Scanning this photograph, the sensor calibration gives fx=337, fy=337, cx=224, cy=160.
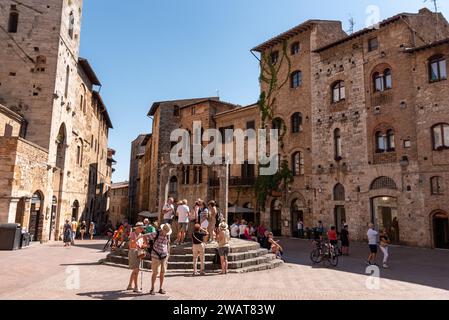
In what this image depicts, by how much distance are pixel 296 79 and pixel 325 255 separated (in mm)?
18360

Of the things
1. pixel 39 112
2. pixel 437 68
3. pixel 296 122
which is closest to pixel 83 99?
pixel 39 112

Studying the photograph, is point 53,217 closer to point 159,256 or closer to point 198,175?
point 198,175

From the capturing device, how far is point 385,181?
21.3 meters

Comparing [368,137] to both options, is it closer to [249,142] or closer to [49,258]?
[249,142]

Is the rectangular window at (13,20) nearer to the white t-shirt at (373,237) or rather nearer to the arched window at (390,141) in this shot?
the white t-shirt at (373,237)

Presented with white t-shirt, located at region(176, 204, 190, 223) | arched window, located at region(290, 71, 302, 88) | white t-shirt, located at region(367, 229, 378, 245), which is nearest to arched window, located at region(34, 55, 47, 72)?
white t-shirt, located at region(176, 204, 190, 223)

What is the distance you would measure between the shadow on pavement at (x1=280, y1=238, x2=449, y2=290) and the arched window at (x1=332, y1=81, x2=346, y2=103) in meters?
10.7

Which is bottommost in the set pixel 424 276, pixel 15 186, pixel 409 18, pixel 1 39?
pixel 424 276

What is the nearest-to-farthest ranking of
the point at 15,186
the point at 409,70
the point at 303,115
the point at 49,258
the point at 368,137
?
the point at 49,258 < the point at 15,186 < the point at 409,70 < the point at 368,137 < the point at 303,115

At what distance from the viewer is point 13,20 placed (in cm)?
2178

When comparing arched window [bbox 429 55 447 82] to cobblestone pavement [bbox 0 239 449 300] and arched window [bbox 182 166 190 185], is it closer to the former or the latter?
cobblestone pavement [bbox 0 239 449 300]

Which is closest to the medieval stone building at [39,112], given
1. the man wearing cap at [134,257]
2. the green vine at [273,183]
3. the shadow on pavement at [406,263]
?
the man wearing cap at [134,257]

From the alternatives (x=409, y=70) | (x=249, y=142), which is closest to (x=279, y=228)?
(x=249, y=142)
